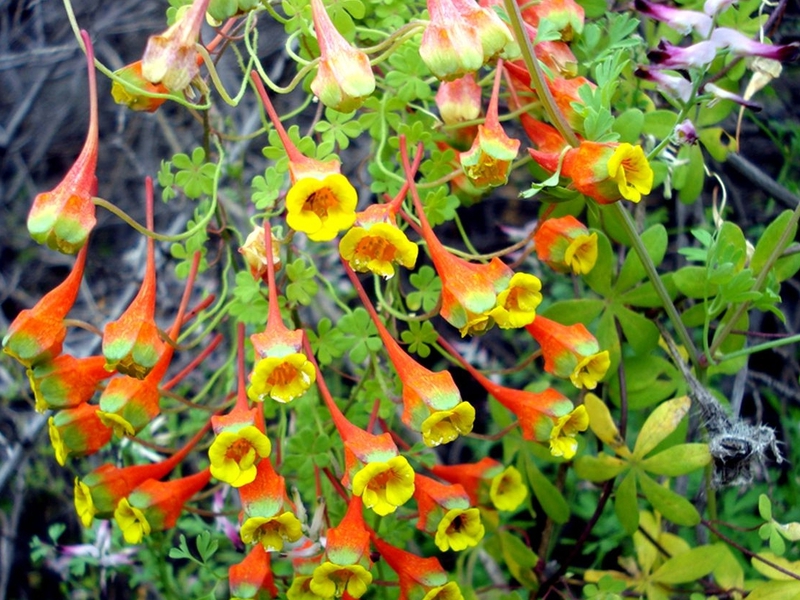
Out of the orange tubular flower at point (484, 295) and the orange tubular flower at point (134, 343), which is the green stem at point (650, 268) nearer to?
the orange tubular flower at point (484, 295)

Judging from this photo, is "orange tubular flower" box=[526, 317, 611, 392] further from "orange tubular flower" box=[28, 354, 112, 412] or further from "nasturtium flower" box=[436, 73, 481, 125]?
"orange tubular flower" box=[28, 354, 112, 412]

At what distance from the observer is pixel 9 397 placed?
2051 mm

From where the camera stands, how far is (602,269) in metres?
1.26

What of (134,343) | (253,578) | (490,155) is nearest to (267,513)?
(253,578)

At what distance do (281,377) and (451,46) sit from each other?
1.43ft

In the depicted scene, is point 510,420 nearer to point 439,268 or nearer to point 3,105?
point 439,268

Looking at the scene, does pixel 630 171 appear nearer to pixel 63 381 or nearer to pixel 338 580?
pixel 338 580

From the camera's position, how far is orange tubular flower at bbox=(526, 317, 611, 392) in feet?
3.59

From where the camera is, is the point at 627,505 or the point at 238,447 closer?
the point at 238,447

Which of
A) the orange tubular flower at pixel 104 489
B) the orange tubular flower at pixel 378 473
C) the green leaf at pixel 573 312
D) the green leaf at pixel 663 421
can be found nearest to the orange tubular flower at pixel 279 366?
the orange tubular flower at pixel 378 473

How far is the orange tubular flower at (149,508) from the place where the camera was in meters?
1.15

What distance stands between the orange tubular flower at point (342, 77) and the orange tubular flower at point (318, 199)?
0.08m

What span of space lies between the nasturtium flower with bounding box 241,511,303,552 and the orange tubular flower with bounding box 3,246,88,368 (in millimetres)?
343

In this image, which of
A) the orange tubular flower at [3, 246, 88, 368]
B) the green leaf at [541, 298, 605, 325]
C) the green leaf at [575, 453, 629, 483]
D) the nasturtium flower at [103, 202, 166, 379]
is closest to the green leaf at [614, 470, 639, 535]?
the green leaf at [575, 453, 629, 483]
